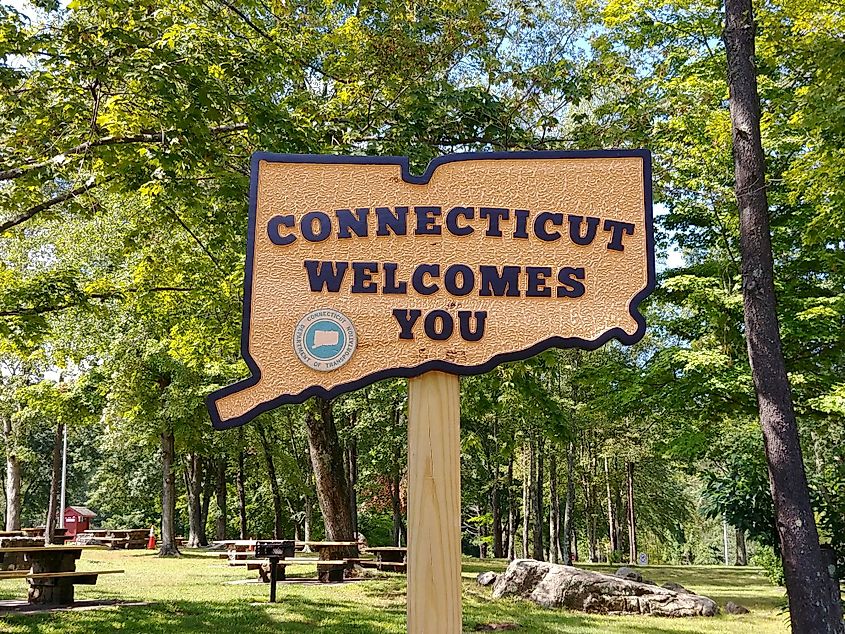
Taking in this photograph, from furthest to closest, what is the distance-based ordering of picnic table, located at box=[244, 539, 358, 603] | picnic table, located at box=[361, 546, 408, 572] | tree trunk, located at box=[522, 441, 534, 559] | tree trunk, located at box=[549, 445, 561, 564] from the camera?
tree trunk, located at box=[522, 441, 534, 559]
tree trunk, located at box=[549, 445, 561, 564]
picnic table, located at box=[361, 546, 408, 572]
picnic table, located at box=[244, 539, 358, 603]

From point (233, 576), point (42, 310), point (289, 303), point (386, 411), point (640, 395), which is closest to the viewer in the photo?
point (289, 303)

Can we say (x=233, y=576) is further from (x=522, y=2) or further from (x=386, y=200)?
(x=386, y=200)

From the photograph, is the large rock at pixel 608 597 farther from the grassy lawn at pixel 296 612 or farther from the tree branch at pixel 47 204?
the tree branch at pixel 47 204

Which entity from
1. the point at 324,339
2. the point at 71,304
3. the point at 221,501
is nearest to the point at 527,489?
the point at 221,501

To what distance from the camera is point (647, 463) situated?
117 feet

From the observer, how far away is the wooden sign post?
14.4 feet

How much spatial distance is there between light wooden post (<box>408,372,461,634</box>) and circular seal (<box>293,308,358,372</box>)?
49 centimetres

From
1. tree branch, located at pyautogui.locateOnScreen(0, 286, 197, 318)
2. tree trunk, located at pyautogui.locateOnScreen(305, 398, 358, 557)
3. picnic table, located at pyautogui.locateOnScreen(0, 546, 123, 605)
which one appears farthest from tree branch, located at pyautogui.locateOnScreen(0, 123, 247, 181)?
tree trunk, located at pyautogui.locateOnScreen(305, 398, 358, 557)

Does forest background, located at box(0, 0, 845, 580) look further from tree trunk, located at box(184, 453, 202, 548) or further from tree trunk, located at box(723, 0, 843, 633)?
tree trunk, located at box(184, 453, 202, 548)

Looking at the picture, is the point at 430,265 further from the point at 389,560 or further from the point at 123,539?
the point at 123,539

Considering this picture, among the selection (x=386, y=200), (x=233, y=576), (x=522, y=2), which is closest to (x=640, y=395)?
(x=522, y=2)

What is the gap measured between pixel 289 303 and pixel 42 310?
7.31m

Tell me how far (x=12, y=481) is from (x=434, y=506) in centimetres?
3300

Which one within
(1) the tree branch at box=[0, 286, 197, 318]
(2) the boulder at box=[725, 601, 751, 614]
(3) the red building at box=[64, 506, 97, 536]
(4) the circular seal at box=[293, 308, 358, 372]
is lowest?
(3) the red building at box=[64, 506, 97, 536]
